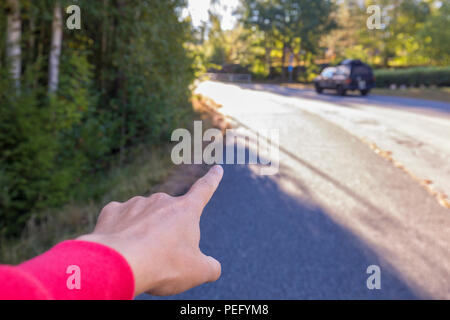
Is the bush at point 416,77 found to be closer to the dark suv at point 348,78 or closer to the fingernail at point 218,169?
the dark suv at point 348,78

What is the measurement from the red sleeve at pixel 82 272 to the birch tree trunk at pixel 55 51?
542 cm

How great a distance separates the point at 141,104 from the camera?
556cm

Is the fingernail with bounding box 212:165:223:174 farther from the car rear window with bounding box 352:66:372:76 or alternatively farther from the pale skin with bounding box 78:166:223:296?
the car rear window with bounding box 352:66:372:76

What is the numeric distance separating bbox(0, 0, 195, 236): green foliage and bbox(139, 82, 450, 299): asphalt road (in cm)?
136

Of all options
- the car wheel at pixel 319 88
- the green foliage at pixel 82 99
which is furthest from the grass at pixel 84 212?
the car wheel at pixel 319 88

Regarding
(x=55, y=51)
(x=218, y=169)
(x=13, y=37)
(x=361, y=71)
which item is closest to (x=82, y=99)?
(x=55, y=51)

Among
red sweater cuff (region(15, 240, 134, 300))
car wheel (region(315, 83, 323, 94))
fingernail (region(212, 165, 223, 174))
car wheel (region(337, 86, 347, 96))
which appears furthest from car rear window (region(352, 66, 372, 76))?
red sweater cuff (region(15, 240, 134, 300))

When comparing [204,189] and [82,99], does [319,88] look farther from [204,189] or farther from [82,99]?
[204,189]

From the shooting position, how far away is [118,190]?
7.64ft

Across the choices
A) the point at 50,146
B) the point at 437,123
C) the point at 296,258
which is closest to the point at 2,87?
the point at 50,146

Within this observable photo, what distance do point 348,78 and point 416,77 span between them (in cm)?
1353

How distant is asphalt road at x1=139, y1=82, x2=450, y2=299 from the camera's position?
351 cm

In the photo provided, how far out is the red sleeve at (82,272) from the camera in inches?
18.2
